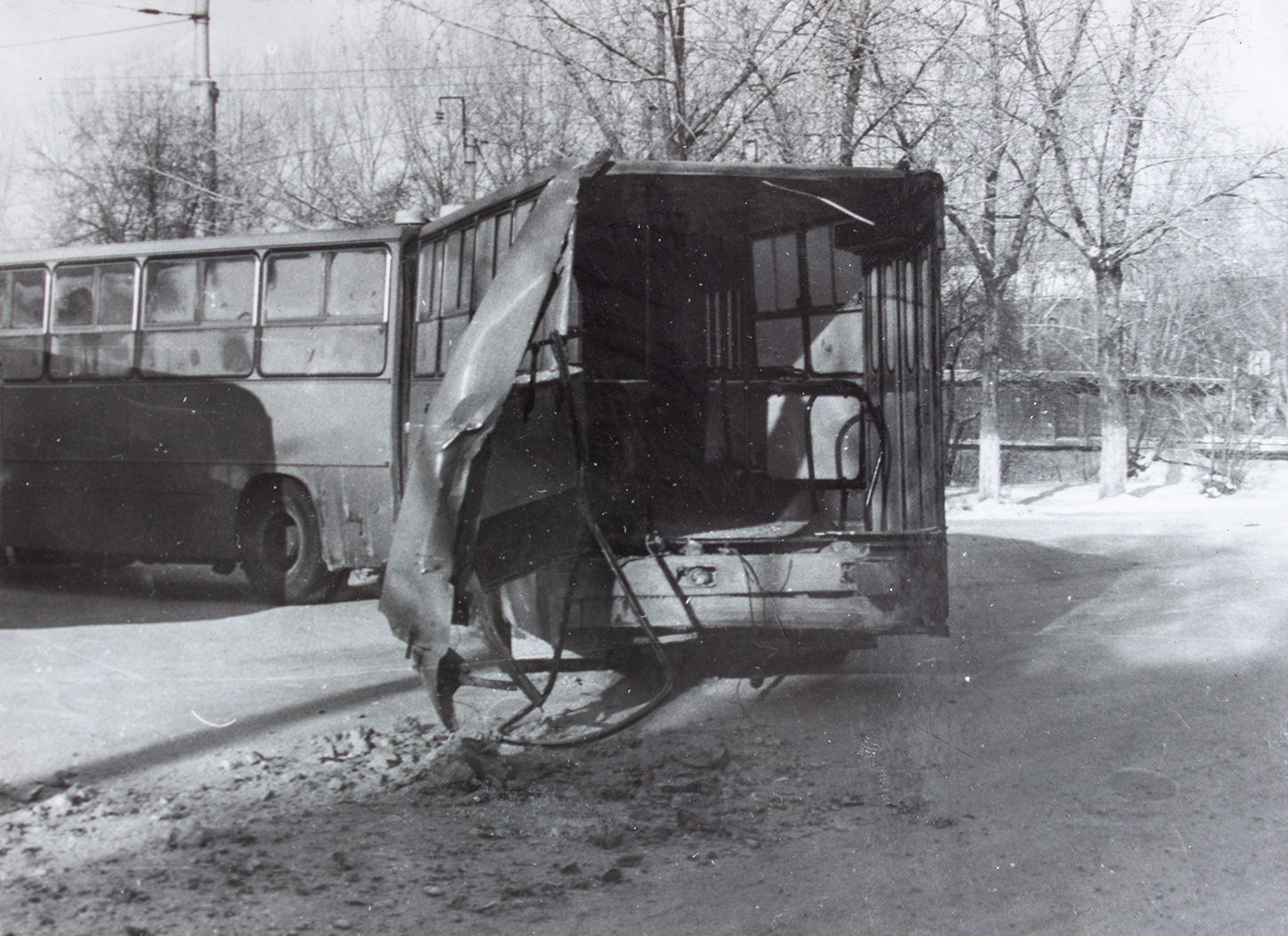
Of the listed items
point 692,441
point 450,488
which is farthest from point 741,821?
point 692,441

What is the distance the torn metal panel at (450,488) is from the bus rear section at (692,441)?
0.01 meters

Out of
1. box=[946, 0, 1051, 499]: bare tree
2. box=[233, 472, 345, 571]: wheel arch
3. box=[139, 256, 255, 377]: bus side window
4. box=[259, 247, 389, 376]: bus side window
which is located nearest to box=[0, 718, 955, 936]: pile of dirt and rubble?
box=[233, 472, 345, 571]: wheel arch

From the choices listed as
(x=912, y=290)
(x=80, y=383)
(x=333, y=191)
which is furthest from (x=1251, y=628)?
(x=333, y=191)

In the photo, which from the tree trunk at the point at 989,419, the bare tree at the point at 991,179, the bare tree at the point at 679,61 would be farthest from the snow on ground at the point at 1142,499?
the bare tree at the point at 679,61

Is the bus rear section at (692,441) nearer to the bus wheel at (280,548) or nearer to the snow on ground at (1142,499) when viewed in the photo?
the bus wheel at (280,548)

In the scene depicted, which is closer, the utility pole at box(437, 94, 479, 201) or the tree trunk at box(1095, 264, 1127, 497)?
the utility pole at box(437, 94, 479, 201)

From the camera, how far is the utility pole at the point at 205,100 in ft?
31.8

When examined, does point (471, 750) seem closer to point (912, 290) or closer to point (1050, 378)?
point (912, 290)

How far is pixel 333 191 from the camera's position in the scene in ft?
67.4

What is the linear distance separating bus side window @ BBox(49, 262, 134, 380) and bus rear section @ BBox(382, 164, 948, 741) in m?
4.48

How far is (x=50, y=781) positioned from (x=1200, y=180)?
18914 millimetres

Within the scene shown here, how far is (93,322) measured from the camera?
9367 mm

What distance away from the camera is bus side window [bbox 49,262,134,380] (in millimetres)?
9211

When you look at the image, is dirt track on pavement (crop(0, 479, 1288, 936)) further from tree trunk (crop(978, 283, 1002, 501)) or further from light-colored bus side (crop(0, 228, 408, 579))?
tree trunk (crop(978, 283, 1002, 501))
